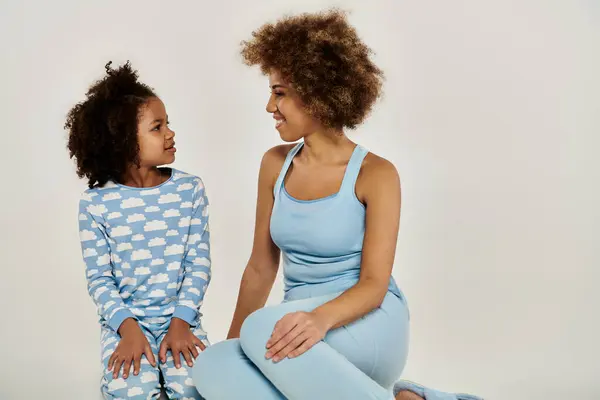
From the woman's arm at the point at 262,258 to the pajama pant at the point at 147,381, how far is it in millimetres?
185

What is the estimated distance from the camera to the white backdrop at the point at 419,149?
3787 mm

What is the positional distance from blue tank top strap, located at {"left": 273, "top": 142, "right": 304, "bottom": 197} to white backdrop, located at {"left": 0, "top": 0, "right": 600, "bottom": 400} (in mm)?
969

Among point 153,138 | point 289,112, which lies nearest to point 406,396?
point 289,112

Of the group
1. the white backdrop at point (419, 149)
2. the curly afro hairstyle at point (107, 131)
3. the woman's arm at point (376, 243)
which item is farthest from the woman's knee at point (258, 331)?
the white backdrop at point (419, 149)

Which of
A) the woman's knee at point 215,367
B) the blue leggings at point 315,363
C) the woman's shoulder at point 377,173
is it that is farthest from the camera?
the woman's shoulder at point 377,173

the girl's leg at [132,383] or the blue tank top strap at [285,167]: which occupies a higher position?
the blue tank top strap at [285,167]

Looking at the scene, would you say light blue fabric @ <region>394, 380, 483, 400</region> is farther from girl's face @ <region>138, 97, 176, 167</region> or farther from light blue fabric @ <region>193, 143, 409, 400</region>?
girl's face @ <region>138, 97, 176, 167</region>

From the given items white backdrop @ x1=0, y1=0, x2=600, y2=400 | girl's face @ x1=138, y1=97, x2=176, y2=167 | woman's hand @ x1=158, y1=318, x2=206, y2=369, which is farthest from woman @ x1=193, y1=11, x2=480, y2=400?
white backdrop @ x1=0, y1=0, x2=600, y2=400

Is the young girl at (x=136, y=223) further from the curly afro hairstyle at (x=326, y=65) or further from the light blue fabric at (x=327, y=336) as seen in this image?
the curly afro hairstyle at (x=326, y=65)

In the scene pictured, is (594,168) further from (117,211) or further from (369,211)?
(117,211)

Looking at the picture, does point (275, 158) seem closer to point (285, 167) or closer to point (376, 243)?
point (285, 167)

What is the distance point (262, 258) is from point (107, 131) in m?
0.54

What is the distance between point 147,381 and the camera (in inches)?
106

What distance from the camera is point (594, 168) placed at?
156 inches
